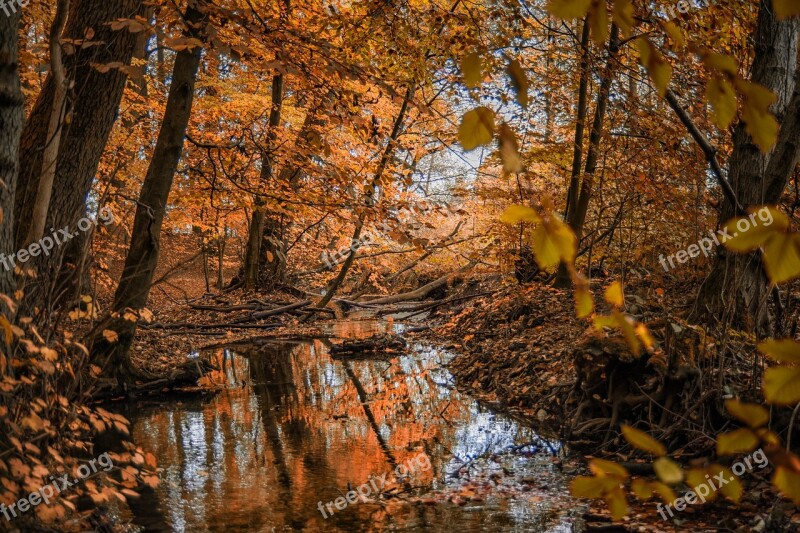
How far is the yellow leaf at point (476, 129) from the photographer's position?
1.12 metres

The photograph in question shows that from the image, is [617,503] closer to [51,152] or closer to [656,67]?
[656,67]

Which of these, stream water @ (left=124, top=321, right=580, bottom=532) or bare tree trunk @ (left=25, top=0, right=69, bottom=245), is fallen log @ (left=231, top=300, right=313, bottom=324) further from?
bare tree trunk @ (left=25, top=0, right=69, bottom=245)

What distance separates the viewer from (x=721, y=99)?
1.14 metres

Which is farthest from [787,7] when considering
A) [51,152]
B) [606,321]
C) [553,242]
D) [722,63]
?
[51,152]

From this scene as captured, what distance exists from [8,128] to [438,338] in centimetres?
1086

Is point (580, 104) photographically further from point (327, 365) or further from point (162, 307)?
point (162, 307)

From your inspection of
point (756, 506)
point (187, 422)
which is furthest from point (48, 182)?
point (756, 506)

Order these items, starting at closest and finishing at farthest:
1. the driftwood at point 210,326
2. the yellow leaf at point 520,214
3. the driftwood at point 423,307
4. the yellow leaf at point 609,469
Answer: the yellow leaf at point 520,214 → the yellow leaf at point 609,469 → the driftwood at point 210,326 → the driftwood at point 423,307

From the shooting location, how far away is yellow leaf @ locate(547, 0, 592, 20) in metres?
1.04

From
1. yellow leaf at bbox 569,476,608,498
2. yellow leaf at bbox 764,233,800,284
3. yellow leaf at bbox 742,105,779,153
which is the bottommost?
yellow leaf at bbox 569,476,608,498

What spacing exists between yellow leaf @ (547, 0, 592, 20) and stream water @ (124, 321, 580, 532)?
13.6ft

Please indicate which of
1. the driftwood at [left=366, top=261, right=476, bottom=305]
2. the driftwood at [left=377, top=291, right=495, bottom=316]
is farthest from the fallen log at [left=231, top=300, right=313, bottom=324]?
the driftwood at [left=366, top=261, right=476, bottom=305]

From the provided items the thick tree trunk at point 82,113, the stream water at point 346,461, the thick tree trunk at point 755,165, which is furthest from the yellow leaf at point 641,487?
the thick tree trunk at point 755,165

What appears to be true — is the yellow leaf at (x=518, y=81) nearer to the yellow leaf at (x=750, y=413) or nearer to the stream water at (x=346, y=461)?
the yellow leaf at (x=750, y=413)
